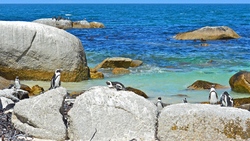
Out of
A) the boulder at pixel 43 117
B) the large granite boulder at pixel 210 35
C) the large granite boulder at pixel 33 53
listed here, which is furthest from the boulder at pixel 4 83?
the large granite boulder at pixel 210 35

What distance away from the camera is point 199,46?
27.8 metres

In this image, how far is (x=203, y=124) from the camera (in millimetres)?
7402

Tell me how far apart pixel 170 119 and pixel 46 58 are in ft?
28.7

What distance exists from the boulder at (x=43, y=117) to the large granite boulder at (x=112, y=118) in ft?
0.77

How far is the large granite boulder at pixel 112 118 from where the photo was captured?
7.67 meters

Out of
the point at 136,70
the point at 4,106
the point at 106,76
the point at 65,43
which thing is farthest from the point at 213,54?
the point at 4,106

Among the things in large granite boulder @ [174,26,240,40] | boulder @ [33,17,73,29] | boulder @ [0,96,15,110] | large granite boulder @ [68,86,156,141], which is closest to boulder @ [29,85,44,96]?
boulder @ [0,96,15,110]

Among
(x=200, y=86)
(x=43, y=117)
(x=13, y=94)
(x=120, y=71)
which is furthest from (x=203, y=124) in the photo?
(x=120, y=71)

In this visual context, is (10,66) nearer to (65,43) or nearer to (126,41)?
(65,43)

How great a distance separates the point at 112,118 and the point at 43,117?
115 cm

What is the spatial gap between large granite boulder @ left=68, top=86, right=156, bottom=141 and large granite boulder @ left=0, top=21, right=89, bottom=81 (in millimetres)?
8011

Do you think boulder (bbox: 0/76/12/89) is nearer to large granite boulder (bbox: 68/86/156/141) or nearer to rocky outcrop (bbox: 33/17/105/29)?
large granite boulder (bbox: 68/86/156/141)

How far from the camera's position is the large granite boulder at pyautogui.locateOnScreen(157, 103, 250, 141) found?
7.30 meters

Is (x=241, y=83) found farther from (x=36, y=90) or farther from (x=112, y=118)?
(x=112, y=118)
